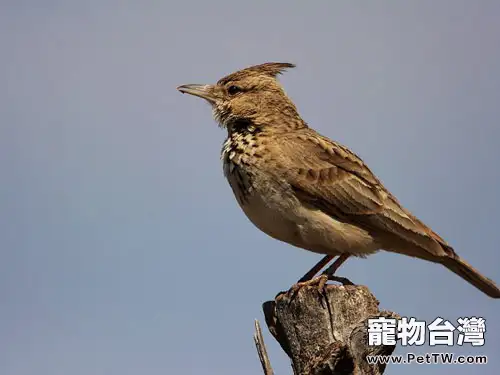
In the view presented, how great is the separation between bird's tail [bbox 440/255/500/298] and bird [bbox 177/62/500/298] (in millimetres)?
12

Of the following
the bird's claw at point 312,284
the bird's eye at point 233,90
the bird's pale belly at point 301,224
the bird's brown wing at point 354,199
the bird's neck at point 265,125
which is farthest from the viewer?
the bird's eye at point 233,90

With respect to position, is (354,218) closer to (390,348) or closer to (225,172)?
(225,172)

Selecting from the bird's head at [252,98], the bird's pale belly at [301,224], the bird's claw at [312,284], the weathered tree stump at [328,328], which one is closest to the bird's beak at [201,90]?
the bird's head at [252,98]

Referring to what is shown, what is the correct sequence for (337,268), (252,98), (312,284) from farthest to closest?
(252,98)
(337,268)
(312,284)

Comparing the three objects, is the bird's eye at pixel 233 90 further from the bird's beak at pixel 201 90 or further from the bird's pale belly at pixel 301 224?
the bird's pale belly at pixel 301 224

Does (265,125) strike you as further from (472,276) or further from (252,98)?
(472,276)

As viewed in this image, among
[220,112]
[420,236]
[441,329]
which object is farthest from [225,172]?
[441,329]

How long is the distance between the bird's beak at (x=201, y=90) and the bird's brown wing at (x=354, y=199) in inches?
76.4

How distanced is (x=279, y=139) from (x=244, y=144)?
433 mm

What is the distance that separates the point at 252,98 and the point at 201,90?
824mm

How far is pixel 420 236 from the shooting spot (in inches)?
439

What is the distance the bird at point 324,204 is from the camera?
11.0 m

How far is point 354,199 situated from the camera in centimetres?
1127

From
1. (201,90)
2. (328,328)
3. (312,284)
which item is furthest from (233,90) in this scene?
(328,328)
